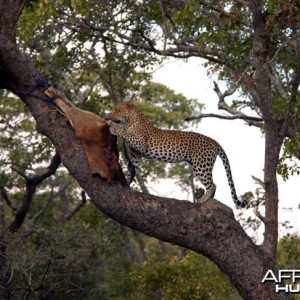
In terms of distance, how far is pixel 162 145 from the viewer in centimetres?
828

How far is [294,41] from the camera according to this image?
10391 millimetres

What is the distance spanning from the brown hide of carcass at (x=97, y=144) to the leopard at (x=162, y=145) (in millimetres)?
1023

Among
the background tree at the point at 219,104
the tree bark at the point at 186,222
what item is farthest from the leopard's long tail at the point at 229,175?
the tree bark at the point at 186,222

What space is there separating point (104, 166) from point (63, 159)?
1.36ft

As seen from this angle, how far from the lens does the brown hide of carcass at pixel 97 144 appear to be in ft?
23.0

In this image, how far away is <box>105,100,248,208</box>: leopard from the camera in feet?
27.1

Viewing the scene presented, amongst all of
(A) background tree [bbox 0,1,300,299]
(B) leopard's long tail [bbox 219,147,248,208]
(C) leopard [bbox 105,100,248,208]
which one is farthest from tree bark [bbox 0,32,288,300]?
(B) leopard's long tail [bbox 219,147,248,208]

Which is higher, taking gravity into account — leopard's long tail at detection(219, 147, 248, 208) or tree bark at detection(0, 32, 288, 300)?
leopard's long tail at detection(219, 147, 248, 208)

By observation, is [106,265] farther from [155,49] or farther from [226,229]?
[226,229]

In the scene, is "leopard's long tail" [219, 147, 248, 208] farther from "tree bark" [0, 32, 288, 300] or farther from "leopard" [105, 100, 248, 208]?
"tree bark" [0, 32, 288, 300]

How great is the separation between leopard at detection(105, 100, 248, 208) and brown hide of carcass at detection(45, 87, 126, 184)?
102cm

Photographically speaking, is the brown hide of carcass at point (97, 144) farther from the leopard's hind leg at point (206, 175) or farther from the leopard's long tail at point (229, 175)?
the leopard's long tail at point (229, 175)

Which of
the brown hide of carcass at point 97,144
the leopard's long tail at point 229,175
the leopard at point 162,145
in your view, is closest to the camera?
the brown hide of carcass at point 97,144

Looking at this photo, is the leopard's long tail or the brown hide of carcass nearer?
the brown hide of carcass
